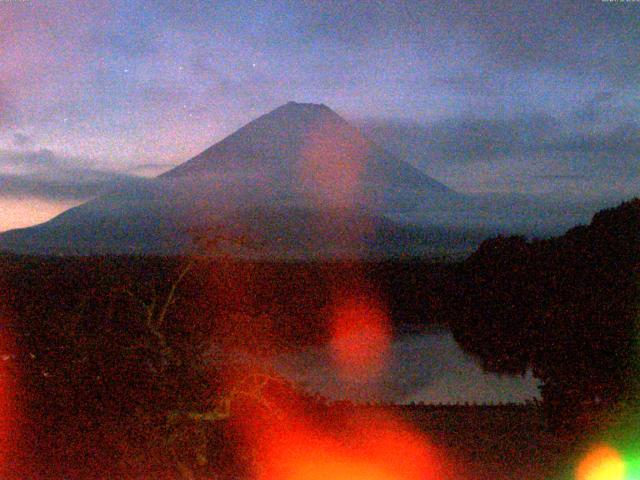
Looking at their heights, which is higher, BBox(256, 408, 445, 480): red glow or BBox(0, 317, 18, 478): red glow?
BBox(0, 317, 18, 478): red glow

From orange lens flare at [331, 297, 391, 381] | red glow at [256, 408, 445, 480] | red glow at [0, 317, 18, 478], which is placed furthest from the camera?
orange lens flare at [331, 297, 391, 381]

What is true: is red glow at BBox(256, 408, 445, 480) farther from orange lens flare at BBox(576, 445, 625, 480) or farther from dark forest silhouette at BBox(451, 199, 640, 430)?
dark forest silhouette at BBox(451, 199, 640, 430)

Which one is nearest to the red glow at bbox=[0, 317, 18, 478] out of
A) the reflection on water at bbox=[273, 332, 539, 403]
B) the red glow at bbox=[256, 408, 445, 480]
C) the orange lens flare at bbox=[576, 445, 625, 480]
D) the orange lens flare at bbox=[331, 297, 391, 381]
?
the red glow at bbox=[256, 408, 445, 480]

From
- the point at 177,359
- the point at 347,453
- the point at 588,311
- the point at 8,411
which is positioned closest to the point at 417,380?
the point at 347,453

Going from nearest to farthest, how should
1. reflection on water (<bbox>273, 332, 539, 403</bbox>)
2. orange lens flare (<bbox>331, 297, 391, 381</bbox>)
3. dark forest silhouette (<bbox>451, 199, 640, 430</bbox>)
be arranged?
dark forest silhouette (<bbox>451, 199, 640, 430</bbox>) → reflection on water (<bbox>273, 332, 539, 403</bbox>) → orange lens flare (<bbox>331, 297, 391, 381</bbox>)

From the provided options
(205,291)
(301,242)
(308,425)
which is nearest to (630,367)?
(308,425)

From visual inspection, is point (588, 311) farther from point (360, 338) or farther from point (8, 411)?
point (360, 338)
